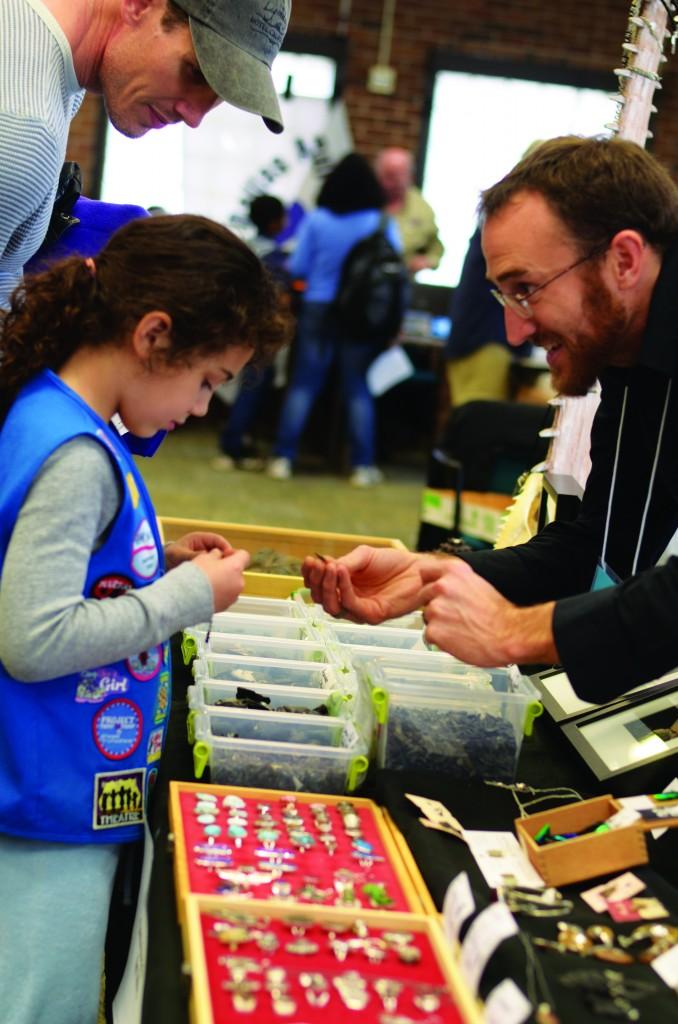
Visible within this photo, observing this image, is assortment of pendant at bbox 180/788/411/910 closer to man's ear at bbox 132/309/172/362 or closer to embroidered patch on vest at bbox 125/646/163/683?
embroidered patch on vest at bbox 125/646/163/683

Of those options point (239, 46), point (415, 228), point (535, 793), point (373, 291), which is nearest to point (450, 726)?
point (535, 793)

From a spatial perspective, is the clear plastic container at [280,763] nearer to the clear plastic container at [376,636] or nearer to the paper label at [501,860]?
the paper label at [501,860]

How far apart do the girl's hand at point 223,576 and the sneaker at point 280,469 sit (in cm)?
585

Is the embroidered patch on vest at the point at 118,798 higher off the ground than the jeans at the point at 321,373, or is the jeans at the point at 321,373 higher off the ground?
the embroidered patch on vest at the point at 118,798

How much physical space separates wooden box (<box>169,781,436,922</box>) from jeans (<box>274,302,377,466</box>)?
19.1ft

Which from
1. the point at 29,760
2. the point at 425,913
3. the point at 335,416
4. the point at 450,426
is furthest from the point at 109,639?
the point at 335,416

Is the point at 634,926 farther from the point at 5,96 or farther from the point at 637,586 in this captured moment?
the point at 5,96

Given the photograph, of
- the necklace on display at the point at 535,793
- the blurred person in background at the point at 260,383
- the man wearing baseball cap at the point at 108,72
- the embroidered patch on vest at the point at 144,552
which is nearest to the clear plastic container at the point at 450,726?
the necklace on display at the point at 535,793

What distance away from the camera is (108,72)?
6.30 ft

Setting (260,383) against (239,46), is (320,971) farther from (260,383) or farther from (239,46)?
(260,383)

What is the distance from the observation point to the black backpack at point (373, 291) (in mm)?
6965

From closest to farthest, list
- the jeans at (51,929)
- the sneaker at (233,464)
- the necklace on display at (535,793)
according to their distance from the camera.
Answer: the jeans at (51,929) < the necklace on display at (535,793) < the sneaker at (233,464)

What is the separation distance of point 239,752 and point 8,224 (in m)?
0.85

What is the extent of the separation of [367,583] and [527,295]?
1.79 feet
